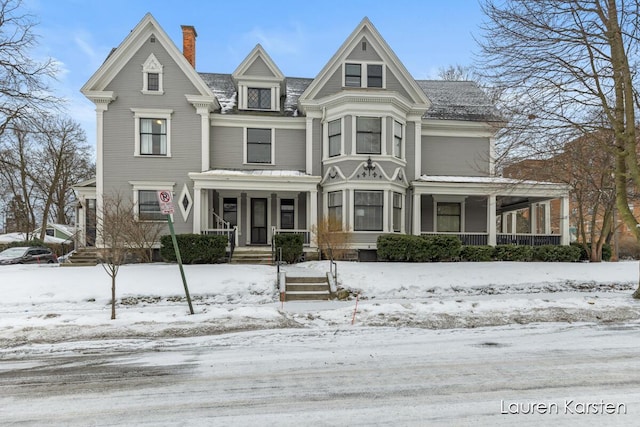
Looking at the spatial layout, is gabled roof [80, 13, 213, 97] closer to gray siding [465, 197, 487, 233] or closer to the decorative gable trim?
the decorative gable trim

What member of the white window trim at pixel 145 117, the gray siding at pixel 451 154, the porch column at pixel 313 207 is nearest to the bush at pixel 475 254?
the gray siding at pixel 451 154

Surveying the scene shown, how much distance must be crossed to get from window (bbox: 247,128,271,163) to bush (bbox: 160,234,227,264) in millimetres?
5078

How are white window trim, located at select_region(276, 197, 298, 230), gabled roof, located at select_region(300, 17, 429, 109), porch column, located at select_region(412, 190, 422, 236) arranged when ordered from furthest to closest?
white window trim, located at select_region(276, 197, 298, 230)
gabled roof, located at select_region(300, 17, 429, 109)
porch column, located at select_region(412, 190, 422, 236)

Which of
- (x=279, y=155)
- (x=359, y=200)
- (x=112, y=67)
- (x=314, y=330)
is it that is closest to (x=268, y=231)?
(x=279, y=155)

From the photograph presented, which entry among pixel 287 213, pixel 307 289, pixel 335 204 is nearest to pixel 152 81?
pixel 287 213

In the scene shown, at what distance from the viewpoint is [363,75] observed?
17.6 metres

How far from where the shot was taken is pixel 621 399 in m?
4.14

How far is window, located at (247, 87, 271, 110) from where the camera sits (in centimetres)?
1852

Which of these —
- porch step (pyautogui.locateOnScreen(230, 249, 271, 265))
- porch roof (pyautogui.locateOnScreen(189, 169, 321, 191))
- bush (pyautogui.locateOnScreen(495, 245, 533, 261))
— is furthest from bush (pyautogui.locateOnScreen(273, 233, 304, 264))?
bush (pyautogui.locateOnScreen(495, 245, 533, 261))

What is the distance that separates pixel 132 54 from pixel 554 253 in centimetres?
2014

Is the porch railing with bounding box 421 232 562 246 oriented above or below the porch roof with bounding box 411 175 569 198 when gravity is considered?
below

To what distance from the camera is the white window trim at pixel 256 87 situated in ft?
60.1

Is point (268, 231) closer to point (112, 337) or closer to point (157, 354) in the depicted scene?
point (112, 337)

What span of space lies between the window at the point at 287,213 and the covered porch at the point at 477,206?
583cm
